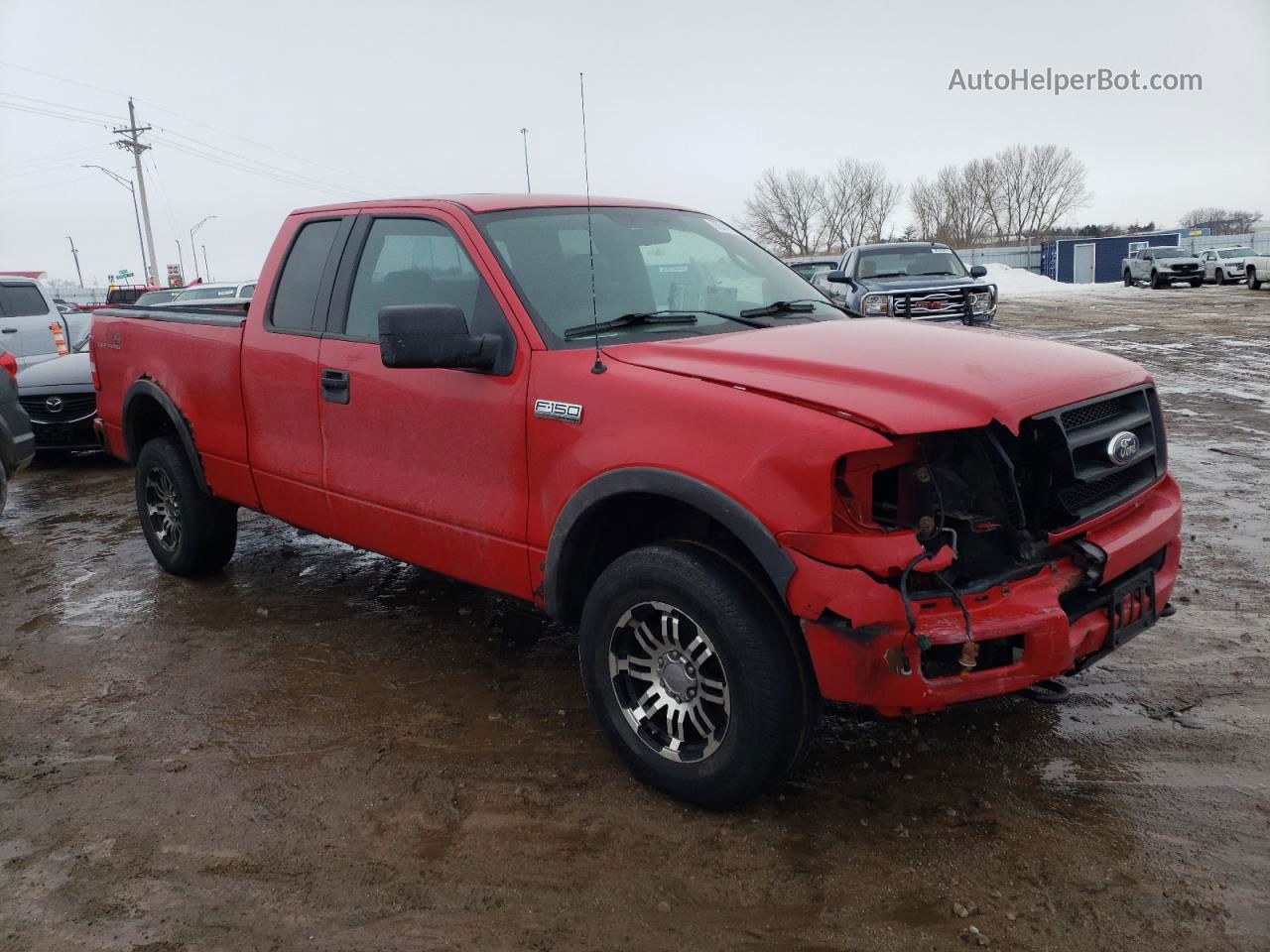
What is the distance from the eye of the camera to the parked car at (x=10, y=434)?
24.1 ft

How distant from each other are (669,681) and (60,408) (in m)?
8.58

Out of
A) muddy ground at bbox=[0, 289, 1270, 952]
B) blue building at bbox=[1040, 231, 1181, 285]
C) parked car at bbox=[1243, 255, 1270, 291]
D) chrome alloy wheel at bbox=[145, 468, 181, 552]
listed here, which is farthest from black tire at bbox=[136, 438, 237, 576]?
blue building at bbox=[1040, 231, 1181, 285]

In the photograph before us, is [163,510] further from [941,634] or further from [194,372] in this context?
[941,634]

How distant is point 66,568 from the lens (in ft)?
20.4

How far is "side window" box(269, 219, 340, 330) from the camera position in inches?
177

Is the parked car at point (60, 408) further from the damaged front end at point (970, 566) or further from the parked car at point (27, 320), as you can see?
the damaged front end at point (970, 566)

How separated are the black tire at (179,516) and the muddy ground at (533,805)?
0.53 meters

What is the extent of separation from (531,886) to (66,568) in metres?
4.73

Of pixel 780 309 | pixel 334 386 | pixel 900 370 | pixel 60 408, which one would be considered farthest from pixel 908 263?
pixel 900 370

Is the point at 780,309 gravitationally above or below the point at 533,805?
above

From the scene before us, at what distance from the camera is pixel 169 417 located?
569 centimetres

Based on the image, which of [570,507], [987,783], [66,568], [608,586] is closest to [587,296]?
[570,507]

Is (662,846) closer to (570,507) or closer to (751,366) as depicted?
(570,507)

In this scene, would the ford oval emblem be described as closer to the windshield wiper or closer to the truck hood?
the truck hood
